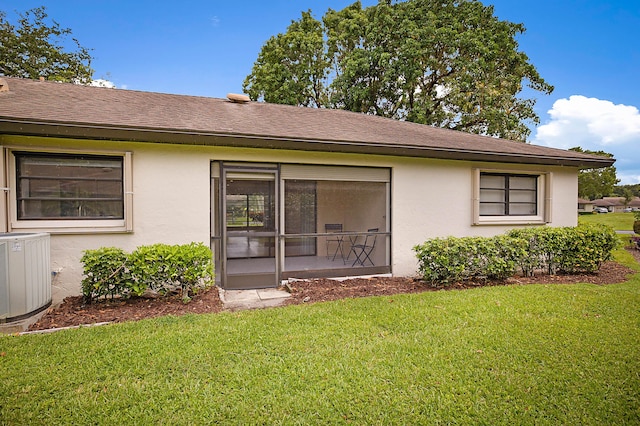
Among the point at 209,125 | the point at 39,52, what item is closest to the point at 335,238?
the point at 209,125

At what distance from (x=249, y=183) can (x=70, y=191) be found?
2.94m

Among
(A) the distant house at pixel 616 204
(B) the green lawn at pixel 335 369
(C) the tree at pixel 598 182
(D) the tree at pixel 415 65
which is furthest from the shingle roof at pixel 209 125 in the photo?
(A) the distant house at pixel 616 204

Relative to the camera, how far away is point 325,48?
753 inches

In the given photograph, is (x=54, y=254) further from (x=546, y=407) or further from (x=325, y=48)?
(x=325, y=48)

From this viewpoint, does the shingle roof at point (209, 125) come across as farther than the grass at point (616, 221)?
No

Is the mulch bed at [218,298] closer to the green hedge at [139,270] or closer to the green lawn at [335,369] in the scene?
the green hedge at [139,270]

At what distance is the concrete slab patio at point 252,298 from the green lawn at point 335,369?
1.88 ft

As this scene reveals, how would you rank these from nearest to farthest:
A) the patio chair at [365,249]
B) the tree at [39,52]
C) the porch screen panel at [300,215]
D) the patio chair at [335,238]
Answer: the porch screen panel at [300,215] → the patio chair at [335,238] → the patio chair at [365,249] → the tree at [39,52]

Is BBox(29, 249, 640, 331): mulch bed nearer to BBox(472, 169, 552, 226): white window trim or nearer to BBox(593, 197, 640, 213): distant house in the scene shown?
BBox(472, 169, 552, 226): white window trim

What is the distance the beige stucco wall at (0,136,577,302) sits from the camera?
5344 mm

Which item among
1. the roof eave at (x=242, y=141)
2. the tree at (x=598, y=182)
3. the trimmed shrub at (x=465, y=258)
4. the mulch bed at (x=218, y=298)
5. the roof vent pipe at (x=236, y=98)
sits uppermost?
the tree at (x=598, y=182)

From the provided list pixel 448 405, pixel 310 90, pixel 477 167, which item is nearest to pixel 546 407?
pixel 448 405

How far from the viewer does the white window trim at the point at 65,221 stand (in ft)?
16.5

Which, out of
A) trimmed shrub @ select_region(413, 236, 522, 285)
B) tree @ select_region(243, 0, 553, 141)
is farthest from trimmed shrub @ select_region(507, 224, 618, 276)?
tree @ select_region(243, 0, 553, 141)
